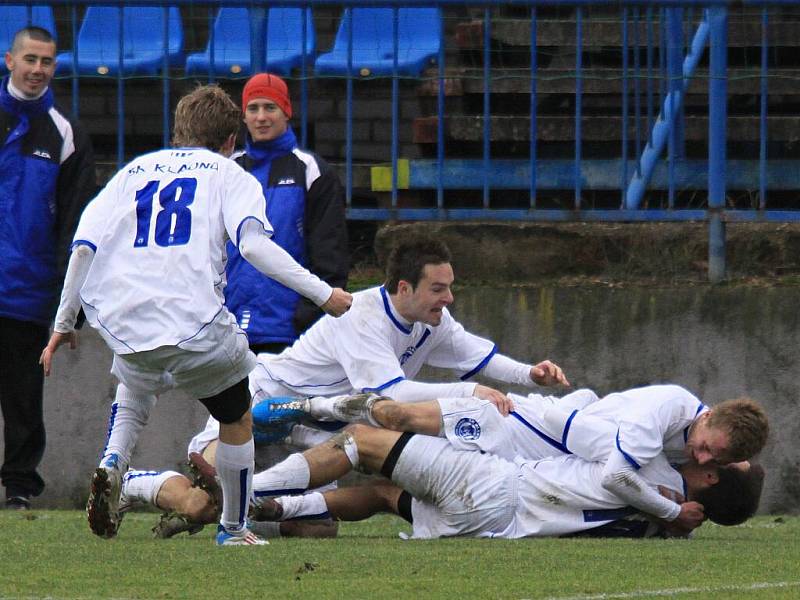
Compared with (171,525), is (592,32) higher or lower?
higher

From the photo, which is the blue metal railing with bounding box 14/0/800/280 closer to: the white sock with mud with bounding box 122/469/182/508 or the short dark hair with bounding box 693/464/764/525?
the short dark hair with bounding box 693/464/764/525

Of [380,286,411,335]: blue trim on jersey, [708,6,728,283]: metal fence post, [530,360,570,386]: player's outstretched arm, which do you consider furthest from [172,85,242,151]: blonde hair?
[708,6,728,283]: metal fence post

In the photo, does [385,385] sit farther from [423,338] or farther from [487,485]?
[487,485]

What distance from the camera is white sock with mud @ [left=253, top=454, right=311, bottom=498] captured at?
746 centimetres

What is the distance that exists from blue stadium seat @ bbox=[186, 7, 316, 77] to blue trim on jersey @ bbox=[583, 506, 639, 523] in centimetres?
334

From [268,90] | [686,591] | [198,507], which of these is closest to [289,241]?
[268,90]

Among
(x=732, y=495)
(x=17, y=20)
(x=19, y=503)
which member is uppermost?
(x=17, y=20)

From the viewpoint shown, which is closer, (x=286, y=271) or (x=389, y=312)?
(x=286, y=271)

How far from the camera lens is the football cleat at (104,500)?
23.0 feet

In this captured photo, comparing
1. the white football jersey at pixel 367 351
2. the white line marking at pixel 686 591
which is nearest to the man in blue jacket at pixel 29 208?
the white football jersey at pixel 367 351

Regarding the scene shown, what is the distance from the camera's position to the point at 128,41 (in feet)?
32.2

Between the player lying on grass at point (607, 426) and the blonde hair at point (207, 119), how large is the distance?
1299 mm

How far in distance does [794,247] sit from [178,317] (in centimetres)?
433

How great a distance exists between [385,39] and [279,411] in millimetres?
2779
